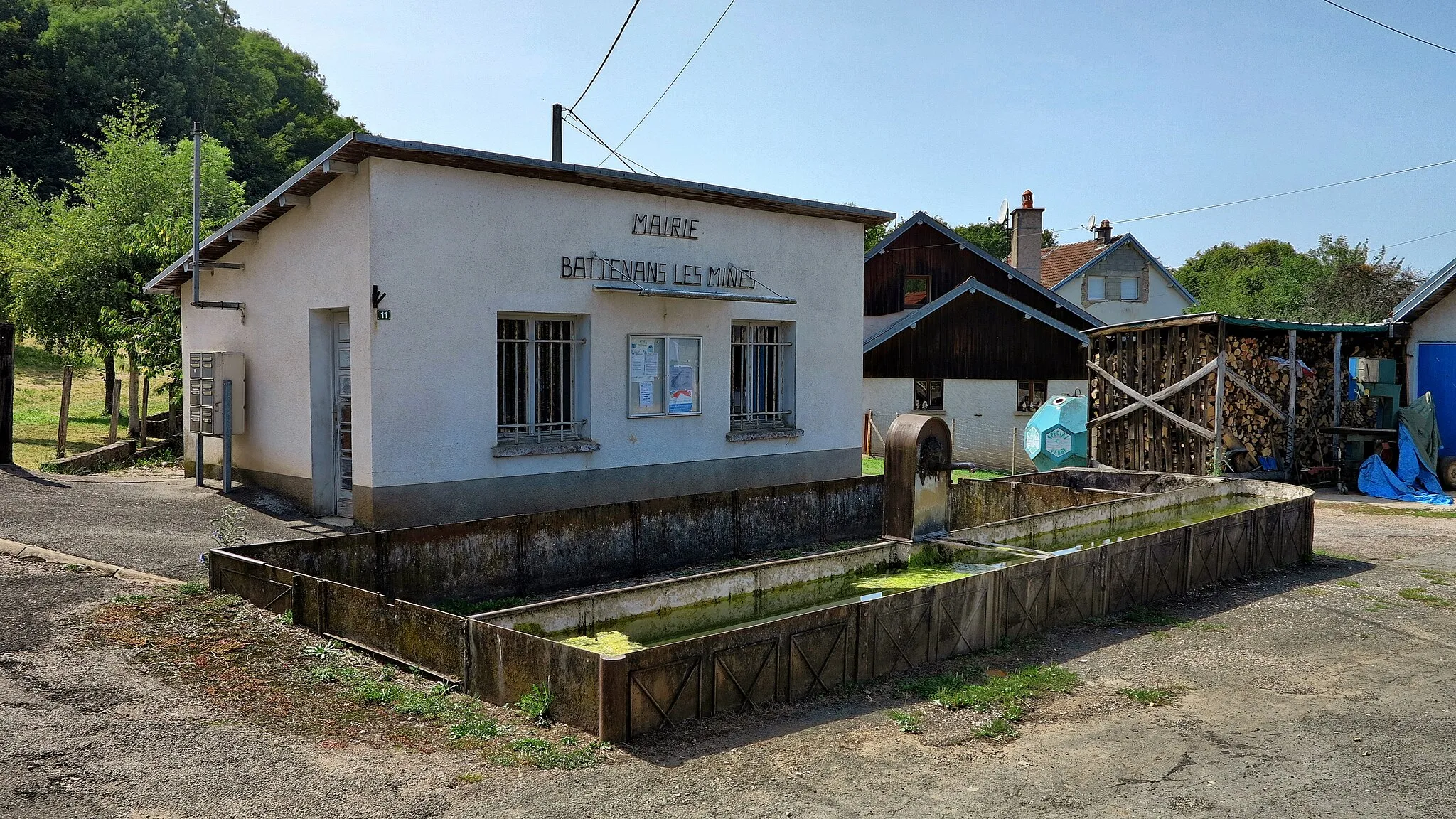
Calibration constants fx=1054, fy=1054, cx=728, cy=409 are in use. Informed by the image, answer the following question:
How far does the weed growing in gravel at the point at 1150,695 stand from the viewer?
704cm

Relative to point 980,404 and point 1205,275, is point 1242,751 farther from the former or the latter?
point 1205,275

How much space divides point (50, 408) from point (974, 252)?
24725mm

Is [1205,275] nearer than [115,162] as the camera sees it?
No

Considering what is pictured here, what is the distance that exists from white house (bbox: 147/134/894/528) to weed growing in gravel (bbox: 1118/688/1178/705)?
24.7 feet

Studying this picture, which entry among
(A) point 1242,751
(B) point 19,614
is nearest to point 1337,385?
(A) point 1242,751

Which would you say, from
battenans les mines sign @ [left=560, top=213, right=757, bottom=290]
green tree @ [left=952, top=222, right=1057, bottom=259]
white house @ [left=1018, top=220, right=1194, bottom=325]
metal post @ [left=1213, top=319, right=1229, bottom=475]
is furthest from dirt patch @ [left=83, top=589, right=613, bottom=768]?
green tree @ [left=952, top=222, right=1057, bottom=259]

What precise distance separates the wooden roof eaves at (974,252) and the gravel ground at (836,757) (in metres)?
19.6

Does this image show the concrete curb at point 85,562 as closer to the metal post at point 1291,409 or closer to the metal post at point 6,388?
the metal post at point 6,388

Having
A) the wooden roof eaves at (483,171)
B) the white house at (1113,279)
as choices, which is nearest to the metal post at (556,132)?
the wooden roof eaves at (483,171)

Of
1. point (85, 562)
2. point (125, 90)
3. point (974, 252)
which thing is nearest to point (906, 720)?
point (85, 562)

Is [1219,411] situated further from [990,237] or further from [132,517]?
[990,237]

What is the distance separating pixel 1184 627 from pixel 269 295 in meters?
10.9

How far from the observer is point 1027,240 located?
32.8 metres

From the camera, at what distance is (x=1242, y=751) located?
605 cm
